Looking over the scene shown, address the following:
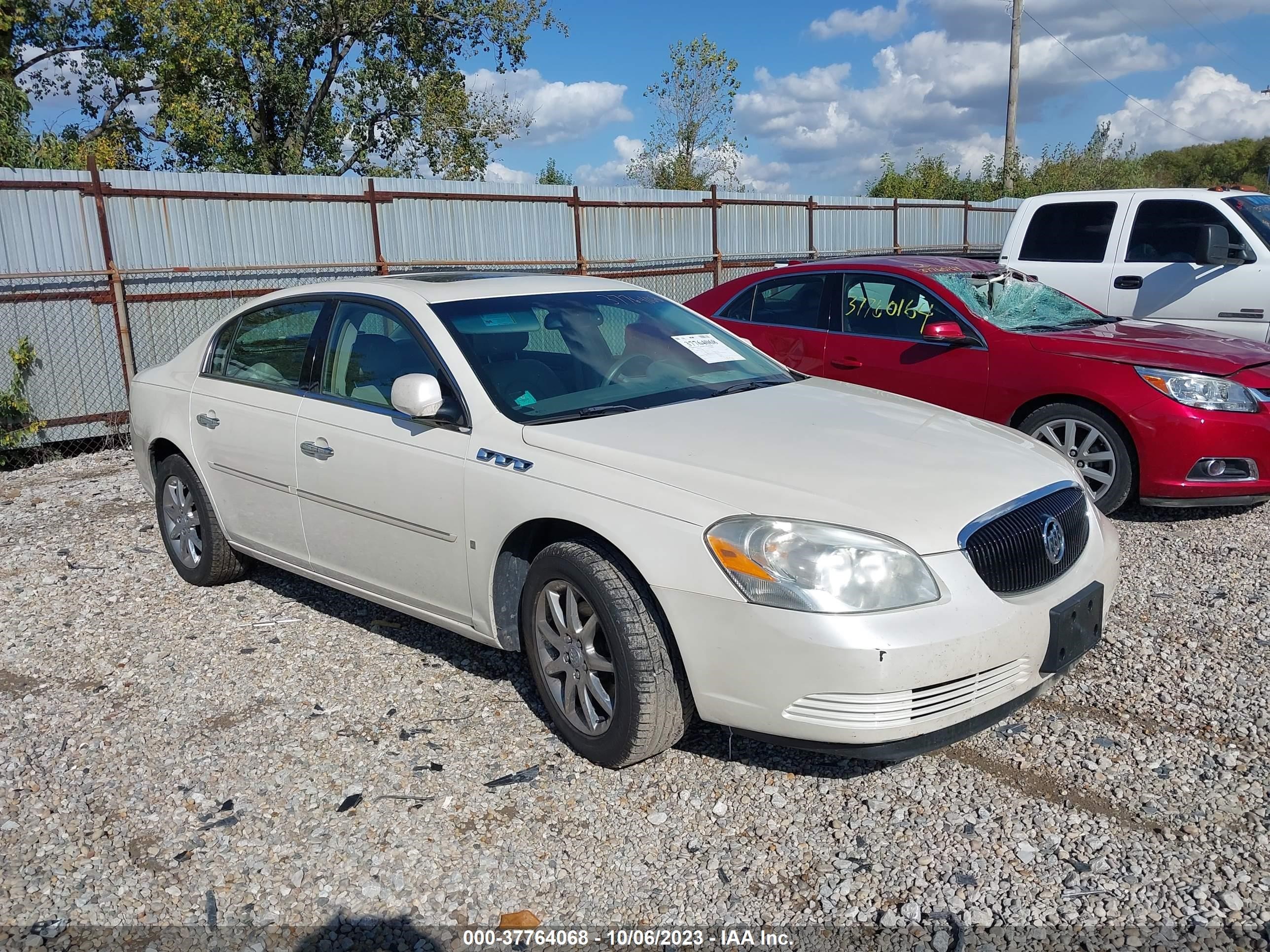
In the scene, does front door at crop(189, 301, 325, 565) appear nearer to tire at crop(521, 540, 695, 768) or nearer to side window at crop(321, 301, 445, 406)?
side window at crop(321, 301, 445, 406)

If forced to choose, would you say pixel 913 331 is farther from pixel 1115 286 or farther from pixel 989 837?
pixel 989 837

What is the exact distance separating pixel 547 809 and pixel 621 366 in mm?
1751

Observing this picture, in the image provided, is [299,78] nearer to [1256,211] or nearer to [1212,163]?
[1256,211]

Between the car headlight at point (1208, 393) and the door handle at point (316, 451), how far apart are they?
14.3 feet

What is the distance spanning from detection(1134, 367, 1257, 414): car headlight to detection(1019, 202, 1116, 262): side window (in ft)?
10.2

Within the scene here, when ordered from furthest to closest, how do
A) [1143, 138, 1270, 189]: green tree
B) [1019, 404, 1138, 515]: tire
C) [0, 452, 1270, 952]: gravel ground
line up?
[1143, 138, 1270, 189]: green tree < [1019, 404, 1138, 515]: tire < [0, 452, 1270, 952]: gravel ground

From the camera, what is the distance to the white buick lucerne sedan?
2.81m

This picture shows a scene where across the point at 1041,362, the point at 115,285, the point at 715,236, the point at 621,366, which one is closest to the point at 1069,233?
the point at 1041,362

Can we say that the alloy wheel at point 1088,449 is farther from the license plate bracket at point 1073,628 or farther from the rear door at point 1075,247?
the rear door at point 1075,247

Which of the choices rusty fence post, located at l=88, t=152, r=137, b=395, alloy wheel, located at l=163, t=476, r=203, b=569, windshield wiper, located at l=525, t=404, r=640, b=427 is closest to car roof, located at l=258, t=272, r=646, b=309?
windshield wiper, located at l=525, t=404, r=640, b=427

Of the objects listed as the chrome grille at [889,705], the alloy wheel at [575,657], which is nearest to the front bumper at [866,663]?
the chrome grille at [889,705]

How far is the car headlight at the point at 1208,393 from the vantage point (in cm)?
548

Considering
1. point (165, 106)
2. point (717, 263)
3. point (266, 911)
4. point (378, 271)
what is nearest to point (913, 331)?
point (266, 911)

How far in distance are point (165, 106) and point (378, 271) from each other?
13.3 metres
